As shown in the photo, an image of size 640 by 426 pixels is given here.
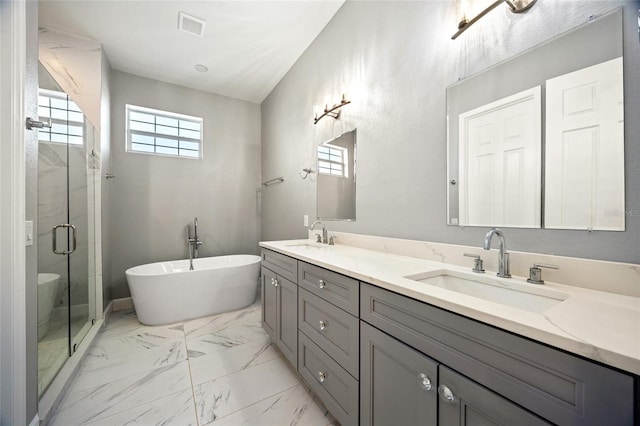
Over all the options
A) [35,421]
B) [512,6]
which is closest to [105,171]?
[35,421]

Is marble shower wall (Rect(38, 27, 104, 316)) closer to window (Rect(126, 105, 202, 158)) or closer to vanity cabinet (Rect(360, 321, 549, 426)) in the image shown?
window (Rect(126, 105, 202, 158))

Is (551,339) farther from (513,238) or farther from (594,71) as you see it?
(594,71)

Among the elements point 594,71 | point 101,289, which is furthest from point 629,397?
point 101,289

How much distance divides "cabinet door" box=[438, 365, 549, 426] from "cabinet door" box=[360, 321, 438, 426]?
3 cm

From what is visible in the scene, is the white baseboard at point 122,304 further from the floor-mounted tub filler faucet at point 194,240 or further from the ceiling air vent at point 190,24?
the ceiling air vent at point 190,24

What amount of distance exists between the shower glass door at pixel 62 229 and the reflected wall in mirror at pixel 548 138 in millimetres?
2479

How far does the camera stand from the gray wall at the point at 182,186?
289 cm

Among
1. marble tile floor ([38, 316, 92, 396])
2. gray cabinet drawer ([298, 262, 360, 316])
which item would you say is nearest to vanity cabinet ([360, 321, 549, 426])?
gray cabinet drawer ([298, 262, 360, 316])

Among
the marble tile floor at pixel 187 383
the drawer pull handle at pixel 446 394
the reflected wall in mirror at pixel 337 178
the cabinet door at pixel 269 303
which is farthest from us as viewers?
the reflected wall in mirror at pixel 337 178

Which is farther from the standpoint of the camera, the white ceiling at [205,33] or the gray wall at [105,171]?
the gray wall at [105,171]

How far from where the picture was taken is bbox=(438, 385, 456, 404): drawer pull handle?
2.25 feet

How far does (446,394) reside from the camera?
2.28 feet

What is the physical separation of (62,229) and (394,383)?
8.03ft

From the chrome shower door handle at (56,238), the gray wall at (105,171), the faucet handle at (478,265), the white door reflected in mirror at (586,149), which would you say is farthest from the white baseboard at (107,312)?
the white door reflected in mirror at (586,149)
